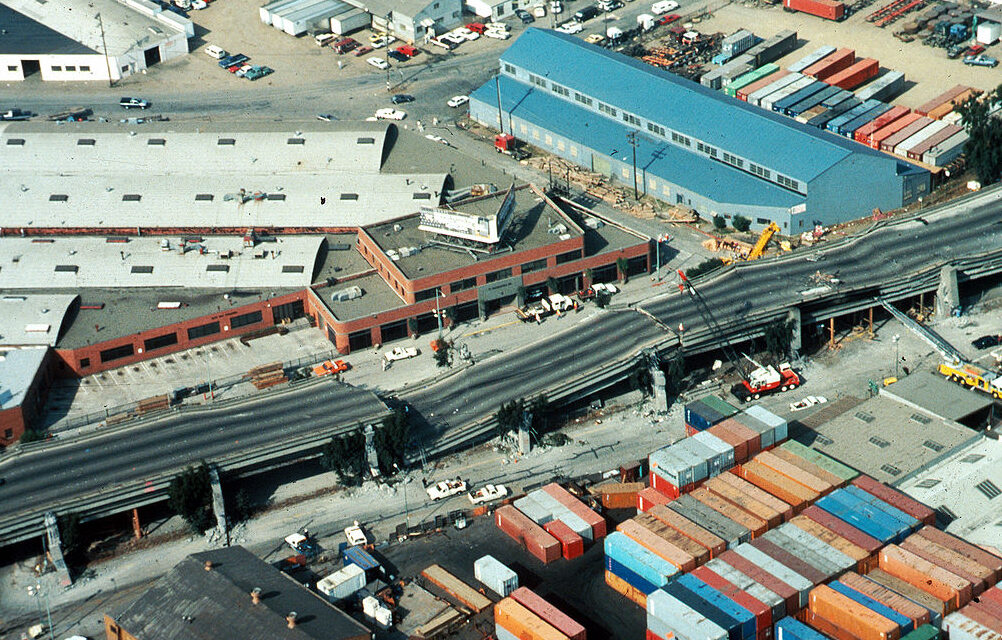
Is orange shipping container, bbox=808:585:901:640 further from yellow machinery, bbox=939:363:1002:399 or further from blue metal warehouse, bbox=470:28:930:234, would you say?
blue metal warehouse, bbox=470:28:930:234

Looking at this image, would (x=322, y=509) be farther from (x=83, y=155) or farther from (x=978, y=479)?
(x=83, y=155)

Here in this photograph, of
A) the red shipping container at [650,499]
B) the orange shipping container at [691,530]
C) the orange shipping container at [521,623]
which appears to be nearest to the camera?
the orange shipping container at [521,623]

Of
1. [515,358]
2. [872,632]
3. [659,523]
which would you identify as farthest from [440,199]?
[872,632]

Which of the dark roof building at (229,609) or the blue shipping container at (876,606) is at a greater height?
the blue shipping container at (876,606)

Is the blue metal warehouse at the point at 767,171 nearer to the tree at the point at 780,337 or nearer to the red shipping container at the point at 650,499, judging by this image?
the tree at the point at 780,337

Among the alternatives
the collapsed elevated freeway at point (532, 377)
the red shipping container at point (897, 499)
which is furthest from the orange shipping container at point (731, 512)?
the collapsed elevated freeway at point (532, 377)

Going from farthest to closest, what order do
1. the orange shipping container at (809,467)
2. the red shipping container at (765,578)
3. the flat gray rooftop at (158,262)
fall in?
the flat gray rooftop at (158,262)
the orange shipping container at (809,467)
the red shipping container at (765,578)
